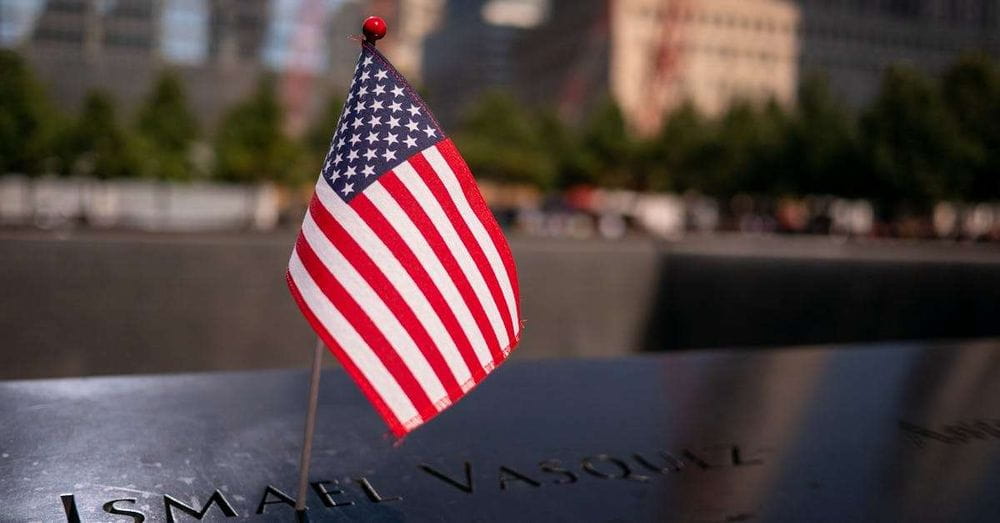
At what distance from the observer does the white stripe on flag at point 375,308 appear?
97.3 inches

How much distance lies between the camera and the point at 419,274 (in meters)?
2.55

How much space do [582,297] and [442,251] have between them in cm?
589

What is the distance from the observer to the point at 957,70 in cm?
3300

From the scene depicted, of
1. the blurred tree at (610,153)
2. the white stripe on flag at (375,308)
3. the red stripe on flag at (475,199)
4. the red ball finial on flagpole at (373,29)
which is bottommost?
the blurred tree at (610,153)

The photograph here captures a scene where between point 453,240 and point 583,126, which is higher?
point 453,240

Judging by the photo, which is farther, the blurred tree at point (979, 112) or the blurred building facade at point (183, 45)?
the blurred building facade at point (183, 45)

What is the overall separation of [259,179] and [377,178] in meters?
38.3

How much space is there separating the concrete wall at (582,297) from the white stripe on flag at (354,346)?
4.86 metres

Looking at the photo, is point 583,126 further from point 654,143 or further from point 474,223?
point 474,223

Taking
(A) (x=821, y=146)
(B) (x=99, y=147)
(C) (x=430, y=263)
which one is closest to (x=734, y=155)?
(A) (x=821, y=146)

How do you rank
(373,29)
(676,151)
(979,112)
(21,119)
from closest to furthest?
(373,29) < (21,119) < (979,112) < (676,151)

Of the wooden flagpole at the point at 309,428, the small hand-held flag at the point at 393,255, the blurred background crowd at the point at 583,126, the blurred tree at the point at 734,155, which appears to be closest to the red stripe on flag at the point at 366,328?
the small hand-held flag at the point at 393,255

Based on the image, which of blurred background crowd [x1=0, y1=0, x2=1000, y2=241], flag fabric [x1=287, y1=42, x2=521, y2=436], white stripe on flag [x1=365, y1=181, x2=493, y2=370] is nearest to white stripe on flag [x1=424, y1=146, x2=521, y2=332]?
flag fabric [x1=287, y1=42, x2=521, y2=436]

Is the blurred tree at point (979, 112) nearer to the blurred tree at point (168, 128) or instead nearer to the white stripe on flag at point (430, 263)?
the blurred tree at point (168, 128)
